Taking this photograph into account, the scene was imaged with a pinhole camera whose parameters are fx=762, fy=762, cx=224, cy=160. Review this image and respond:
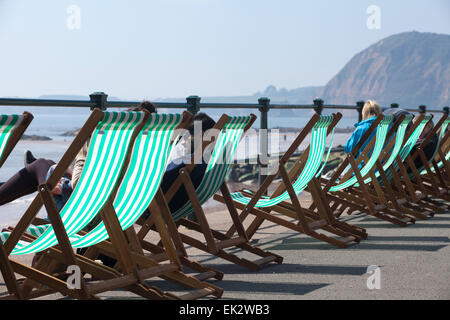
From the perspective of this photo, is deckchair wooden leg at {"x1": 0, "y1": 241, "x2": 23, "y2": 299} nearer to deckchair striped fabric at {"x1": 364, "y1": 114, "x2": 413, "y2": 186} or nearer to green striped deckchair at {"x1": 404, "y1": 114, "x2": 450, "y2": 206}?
deckchair striped fabric at {"x1": 364, "y1": 114, "x2": 413, "y2": 186}

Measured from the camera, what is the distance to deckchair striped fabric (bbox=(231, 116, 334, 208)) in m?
5.37

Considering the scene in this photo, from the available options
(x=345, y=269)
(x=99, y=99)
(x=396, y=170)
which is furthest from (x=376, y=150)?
(x=99, y=99)

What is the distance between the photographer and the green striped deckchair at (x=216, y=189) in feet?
14.4

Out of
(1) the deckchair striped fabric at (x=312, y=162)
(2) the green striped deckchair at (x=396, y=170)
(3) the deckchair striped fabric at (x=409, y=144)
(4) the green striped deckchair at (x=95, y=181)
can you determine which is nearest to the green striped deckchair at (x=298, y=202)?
(1) the deckchair striped fabric at (x=312, y=162)

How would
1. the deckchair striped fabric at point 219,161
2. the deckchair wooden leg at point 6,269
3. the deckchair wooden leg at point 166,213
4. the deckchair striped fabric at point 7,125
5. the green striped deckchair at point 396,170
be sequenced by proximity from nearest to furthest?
the deckchair striped fabric at point 7,125, the deckchair wooden leg at point 6,269, the deckchair wooden leg at point 166,213, the deckchair striped fabric at point 219,161, the green striped deckchair at point 396,170

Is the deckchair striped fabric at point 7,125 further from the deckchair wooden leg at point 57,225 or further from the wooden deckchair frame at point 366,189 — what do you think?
the wooden deckchair frame at point 366,189

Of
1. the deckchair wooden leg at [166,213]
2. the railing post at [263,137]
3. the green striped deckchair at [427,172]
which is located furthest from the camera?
the green striped deckchair at [427,172]

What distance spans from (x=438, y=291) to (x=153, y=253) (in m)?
1.58

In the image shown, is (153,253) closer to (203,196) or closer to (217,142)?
(203,196)

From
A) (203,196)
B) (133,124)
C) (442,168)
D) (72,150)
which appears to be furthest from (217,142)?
(442,168)

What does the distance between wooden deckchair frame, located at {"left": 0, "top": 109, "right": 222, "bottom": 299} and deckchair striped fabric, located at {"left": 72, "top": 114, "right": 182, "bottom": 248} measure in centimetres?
14

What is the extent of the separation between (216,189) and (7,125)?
184 centimetres

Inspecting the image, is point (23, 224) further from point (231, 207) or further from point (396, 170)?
point (396, 170)

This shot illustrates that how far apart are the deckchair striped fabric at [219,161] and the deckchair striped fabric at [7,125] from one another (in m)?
1.61
